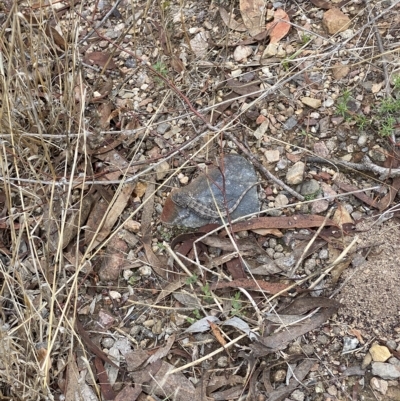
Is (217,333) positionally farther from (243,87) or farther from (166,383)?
(243,87)

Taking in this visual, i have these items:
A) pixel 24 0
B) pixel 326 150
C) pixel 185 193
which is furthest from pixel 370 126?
pixel 24 0

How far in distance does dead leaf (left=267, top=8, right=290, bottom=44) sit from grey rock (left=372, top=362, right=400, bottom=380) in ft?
3.97

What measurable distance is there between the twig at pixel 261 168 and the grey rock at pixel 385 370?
1.83 ft

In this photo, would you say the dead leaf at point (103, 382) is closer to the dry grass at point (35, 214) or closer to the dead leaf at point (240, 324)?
the dry grass at point (35, 214)

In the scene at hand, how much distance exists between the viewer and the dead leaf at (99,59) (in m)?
2.19

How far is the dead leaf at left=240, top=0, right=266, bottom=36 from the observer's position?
2.11 metres

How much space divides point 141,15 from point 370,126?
1.01 meters

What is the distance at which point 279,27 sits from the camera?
6.82ft

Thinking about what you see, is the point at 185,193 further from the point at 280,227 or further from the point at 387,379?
the point at 387,379

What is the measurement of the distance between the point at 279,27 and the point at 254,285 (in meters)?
1.01

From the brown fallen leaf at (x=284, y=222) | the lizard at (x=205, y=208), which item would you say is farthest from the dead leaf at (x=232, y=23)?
the brown fallen leaf at (x=284, y=222)

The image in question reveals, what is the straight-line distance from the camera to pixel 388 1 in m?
2.01

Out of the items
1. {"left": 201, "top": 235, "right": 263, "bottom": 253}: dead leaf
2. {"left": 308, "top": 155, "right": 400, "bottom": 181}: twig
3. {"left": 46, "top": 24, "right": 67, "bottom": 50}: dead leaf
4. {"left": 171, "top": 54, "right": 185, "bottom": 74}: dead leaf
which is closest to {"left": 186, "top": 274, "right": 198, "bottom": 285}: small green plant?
{"left": 201, "top": 235, "right": 263, "bottom": 253}: dead leaf

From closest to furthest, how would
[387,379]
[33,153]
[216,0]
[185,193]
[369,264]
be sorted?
[387,379], [369,264], [185,193], [33,153], [216,0]
